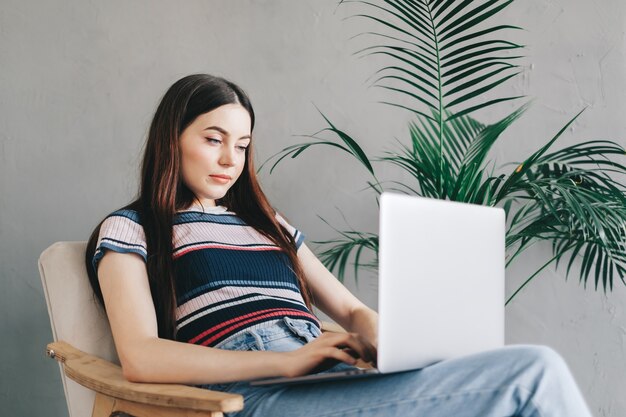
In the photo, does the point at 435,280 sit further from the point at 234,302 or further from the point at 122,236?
the point at 122,236

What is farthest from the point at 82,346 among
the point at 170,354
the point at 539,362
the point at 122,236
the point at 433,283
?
the point at 539,362

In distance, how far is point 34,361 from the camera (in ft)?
7.02

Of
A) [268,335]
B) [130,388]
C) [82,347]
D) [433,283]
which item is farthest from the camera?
[82,347]

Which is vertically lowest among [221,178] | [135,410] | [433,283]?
[135,410]

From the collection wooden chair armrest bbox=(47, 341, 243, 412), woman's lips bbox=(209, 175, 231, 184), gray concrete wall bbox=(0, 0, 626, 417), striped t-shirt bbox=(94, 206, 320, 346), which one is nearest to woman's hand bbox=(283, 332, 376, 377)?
wooden chair armrest bbox=(47, 341, 243, 412)

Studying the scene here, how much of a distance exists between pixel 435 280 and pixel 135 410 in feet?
1.86

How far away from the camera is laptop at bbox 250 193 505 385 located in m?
0.95

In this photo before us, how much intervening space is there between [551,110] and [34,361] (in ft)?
5.68

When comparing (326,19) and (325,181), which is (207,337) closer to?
(325,181)

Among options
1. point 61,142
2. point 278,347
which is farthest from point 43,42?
point 278,347

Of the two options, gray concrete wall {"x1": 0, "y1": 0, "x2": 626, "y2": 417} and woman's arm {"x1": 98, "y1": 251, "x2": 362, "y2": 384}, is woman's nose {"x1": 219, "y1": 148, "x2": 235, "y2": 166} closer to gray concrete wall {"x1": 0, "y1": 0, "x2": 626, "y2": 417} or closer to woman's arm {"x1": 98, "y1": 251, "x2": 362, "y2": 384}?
woman's arm {"x1": 98, "y1": 251, "x2": 362, "y2": 384}

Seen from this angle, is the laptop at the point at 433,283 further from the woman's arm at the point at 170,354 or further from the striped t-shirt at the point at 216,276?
the striped t-shirt at the point at 216,276

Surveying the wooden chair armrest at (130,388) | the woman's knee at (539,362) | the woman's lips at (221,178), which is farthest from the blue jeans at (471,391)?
the woman's lips at (221,178)

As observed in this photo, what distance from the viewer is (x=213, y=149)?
5.00 ft
